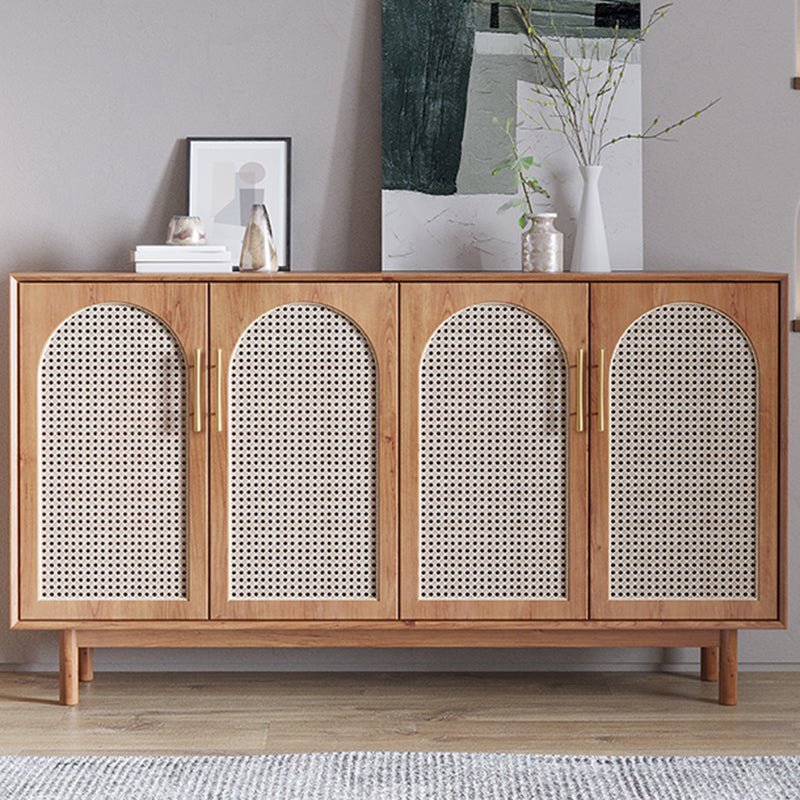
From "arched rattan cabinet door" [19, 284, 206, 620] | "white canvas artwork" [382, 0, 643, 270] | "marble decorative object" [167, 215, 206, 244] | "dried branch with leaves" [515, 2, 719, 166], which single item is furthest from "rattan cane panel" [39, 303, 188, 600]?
"dried branch with leaves" [515, 2, 719, 166]

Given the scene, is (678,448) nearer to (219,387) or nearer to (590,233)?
(590,233)

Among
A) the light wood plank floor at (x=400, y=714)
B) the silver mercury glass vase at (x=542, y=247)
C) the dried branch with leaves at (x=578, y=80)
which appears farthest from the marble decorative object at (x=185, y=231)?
the light wood plank floor at (x=400, y=714)

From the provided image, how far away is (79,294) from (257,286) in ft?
1.41

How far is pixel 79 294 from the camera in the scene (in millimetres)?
2588

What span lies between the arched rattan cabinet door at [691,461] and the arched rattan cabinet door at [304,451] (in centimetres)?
54

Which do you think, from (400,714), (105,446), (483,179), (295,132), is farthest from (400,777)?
(295,132)

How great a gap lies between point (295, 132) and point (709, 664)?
183cm

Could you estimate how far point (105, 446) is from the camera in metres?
2.60

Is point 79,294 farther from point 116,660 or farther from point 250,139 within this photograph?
point 116,660

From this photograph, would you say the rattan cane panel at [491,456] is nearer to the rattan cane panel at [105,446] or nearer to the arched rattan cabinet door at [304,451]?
the arched rattan cabinet door at [304,451]

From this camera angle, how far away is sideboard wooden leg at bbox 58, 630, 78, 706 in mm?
2654

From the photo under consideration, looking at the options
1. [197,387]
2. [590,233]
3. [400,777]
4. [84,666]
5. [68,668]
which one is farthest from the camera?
[84,666]

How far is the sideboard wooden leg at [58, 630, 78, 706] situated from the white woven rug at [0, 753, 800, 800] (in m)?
0.36

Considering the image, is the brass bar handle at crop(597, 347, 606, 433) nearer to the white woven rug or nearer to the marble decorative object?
the white woven rug
